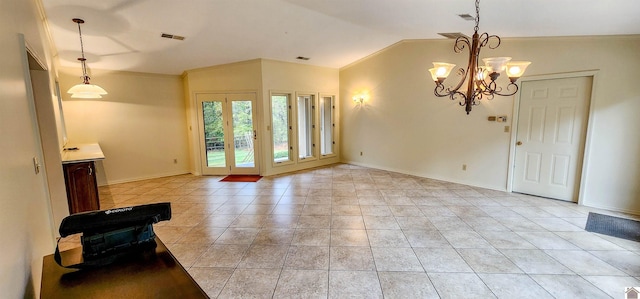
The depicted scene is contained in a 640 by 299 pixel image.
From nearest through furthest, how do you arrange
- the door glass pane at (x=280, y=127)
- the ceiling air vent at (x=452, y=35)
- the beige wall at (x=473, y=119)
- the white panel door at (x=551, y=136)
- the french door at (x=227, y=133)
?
1. the beige wall at (x=473, y=119)
2. the white panel door at (x=551, y=136)
3. the ceiling air vent at (x=452, y=35)
4. the french door at (x=227, y=133)
5. the door glass pane at (x=280, y=127)

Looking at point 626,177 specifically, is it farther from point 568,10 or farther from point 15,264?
point 15,264

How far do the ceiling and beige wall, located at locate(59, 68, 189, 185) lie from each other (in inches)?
15.9

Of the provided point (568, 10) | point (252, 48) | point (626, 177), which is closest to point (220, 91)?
point (252, 48)

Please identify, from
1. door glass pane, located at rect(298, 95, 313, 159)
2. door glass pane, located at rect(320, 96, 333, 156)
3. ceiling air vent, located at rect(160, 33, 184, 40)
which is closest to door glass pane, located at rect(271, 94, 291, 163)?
door glass pane, located at rect(298, 95, 313, 159)

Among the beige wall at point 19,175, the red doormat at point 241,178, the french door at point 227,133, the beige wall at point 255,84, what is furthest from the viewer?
the french door at point 227,133

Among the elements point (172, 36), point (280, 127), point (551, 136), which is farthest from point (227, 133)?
point (551, 136)

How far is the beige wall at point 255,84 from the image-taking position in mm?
5957

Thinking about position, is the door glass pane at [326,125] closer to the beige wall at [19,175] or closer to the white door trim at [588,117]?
the white door trim at [588,117]

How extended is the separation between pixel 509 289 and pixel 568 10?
3.10 meters

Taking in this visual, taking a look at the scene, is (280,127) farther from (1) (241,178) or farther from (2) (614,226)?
(2) (614,226)

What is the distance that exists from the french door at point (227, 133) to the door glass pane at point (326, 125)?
2.01 m

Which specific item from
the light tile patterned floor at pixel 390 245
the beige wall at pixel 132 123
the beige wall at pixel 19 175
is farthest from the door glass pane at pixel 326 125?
the beige wall at pixel 19 175

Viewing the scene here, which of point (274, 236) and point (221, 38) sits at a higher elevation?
point (221, 38)

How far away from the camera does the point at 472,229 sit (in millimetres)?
3301
